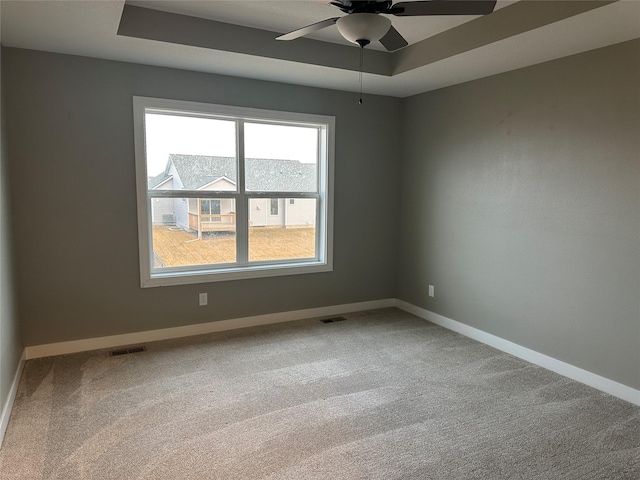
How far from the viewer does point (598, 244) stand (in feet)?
9.41

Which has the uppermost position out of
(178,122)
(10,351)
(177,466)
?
(178,122)

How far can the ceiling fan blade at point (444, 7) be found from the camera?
5.97ft

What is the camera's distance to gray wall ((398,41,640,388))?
2.74 meters

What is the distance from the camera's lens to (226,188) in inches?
154

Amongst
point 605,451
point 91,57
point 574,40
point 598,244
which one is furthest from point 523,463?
point 91,57

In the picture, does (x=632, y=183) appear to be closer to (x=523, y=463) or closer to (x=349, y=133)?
(x=523, y=463)

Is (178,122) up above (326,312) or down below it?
above

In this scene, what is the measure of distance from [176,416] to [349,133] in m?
3.07

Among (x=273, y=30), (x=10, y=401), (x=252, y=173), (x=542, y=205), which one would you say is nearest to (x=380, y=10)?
(x=273, y=30)

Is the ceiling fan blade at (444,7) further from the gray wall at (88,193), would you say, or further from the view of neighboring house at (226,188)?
the view of neighboring house at (226,188)

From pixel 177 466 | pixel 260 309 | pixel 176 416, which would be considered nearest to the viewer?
pixel 177 466

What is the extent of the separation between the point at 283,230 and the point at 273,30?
1853 millimetres

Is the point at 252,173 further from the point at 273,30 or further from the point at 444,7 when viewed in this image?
the point at 444,7

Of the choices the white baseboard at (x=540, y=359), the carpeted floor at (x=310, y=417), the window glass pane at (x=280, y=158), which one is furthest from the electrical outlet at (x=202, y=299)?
the white baseboard at (x=540, y=359)
